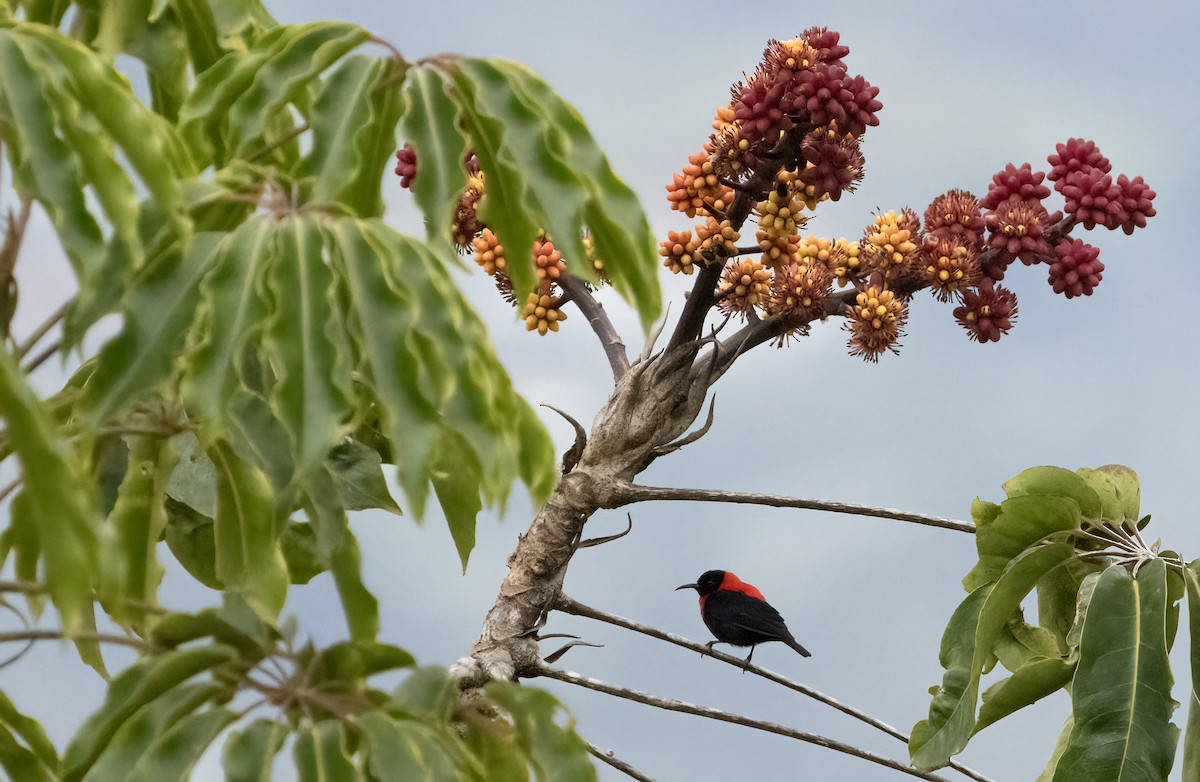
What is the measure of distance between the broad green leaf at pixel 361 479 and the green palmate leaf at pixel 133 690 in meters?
0.77

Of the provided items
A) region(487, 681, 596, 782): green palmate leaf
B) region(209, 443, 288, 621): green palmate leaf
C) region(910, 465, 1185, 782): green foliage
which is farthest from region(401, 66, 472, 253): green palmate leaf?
region(910, 465, 1185, 782): green foliage

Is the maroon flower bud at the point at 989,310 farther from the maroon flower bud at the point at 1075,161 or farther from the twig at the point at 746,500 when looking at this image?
the twig at the point at 746,500

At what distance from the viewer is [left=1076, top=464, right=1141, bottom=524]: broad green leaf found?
10.2 ft

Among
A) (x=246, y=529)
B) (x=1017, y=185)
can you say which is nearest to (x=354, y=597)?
(x=246, y=529)

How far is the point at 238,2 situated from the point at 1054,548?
210 centimetres

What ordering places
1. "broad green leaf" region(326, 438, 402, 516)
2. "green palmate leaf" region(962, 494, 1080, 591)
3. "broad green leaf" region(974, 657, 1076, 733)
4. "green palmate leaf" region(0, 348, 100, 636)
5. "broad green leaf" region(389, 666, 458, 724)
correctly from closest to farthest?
1. "green palmate leaf" region(0, 348, 100, 636)
2. "broad green leaf" region(389, 666, 458, 724)
3. "broad green leaf" region(326, 438, 402, 516)
4. "broad green leaf" region(974, 657, 1076, 733)
5. "green palmate leaf" region(962, 494, 1080, 591)

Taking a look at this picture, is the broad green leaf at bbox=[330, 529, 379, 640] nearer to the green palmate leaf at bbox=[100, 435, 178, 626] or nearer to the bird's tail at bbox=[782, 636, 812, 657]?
the green palmate leaf at bbox=[100, 435, 178, 626]

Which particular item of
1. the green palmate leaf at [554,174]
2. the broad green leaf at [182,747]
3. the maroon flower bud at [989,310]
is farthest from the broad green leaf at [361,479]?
the maroon flower bud at [989,310]

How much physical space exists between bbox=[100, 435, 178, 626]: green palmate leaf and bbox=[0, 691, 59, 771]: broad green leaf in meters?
0.20

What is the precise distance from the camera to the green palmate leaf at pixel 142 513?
214 cm

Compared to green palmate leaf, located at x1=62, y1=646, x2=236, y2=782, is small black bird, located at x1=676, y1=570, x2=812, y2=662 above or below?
above

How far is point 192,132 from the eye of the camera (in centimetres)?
187

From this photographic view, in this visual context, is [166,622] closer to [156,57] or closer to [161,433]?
[161,433]

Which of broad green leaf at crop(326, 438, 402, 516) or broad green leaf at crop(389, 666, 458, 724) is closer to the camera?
broad green leaf at crop(389, 666, 458, 724)
